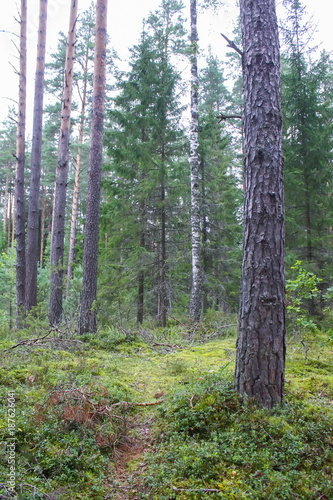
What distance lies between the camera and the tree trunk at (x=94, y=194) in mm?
7211

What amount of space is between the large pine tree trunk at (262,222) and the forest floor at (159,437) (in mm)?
371

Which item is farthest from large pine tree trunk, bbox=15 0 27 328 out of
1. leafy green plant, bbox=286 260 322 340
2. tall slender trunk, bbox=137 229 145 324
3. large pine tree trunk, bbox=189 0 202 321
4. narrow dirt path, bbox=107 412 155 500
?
leafy green plant, bbox=286 260 322 340

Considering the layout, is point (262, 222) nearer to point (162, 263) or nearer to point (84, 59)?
point (162, 263)

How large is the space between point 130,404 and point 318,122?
10.1 meters

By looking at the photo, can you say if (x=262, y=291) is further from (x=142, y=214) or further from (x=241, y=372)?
(x=142, y=214)

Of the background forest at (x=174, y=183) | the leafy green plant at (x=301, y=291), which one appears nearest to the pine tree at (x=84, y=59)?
the background forest at (x=174, y=183)

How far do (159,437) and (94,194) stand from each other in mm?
5885

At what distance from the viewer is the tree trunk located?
7.21m

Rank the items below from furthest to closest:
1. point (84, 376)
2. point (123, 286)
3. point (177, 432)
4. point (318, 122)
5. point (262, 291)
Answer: point (123, 286), point (318, 122), point (84, 376), point (262, 291), point (177, 432)

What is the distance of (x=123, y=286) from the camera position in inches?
420

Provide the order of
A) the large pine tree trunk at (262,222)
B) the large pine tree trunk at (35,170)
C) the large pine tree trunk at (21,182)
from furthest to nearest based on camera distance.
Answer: the large pine tree trunk at (35,170) < the large pine tree trunk at (21,182) < the large pine tree trunk at (262,222)

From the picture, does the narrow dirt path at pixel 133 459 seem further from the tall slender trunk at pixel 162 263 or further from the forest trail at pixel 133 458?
the tall slender trunk at pixel 162 263

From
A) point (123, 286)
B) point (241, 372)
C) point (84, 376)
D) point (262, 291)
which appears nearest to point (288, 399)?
point (241, 372)

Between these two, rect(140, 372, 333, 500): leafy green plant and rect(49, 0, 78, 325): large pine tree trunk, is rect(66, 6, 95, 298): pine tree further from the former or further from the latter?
rect(140, 372, 333, 500): leafy green plant
